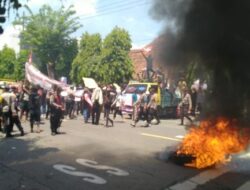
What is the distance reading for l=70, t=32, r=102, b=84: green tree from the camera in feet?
106

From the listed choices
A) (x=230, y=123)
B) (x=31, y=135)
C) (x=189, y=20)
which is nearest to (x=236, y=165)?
(x=230, y=123)

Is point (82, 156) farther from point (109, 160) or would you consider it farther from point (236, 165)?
point (236, 165)

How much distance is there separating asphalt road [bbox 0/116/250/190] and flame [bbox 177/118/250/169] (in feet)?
0.78

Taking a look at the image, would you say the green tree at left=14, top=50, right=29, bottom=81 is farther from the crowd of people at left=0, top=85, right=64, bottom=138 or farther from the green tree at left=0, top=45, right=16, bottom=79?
the crowd of people at left=0, top=85, right=64, bottom=138

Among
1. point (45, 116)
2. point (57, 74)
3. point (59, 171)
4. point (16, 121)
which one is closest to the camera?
point (59, 171)

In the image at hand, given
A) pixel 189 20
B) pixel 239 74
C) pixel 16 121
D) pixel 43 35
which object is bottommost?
pixel 16 121

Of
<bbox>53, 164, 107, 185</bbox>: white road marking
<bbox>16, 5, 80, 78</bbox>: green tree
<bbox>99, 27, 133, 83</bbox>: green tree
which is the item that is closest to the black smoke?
<bbox>53, 164, 107, 185</bbox>: white road marking

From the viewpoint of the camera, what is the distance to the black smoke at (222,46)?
30.1 ft

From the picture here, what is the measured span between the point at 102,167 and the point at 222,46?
11.7ft

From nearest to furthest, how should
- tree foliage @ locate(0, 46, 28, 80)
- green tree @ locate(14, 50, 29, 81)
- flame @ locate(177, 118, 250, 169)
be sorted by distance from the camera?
flame @ locate(177, 118, 250, 169)
green tree @ locate(14, 50, 29, 81)
tree foliage @ locate(0, 46, 28, 80)

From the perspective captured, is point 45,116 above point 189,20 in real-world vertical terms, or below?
below

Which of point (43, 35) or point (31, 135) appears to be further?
point (43, 35)

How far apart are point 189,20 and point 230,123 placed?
7.77 ft

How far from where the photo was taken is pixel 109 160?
923 centimetres
